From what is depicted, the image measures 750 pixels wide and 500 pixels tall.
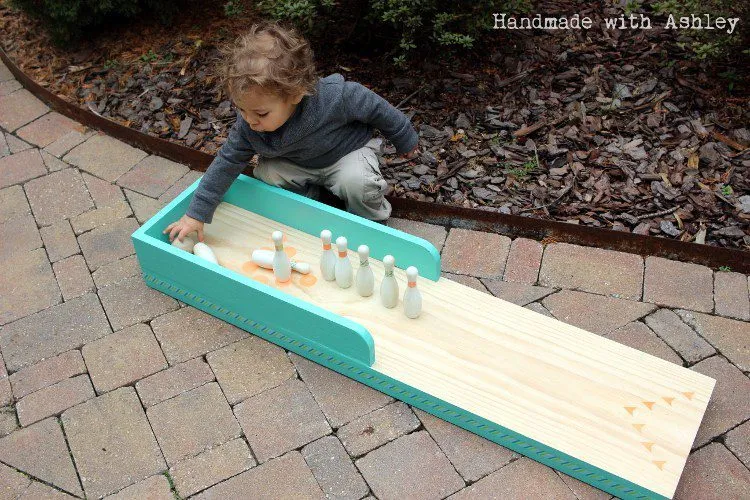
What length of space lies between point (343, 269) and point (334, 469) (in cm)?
70

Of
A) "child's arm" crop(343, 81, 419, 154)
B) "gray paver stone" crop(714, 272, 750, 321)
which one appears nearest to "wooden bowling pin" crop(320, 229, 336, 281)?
"child's arm" crop(343, 81, 419, 154)

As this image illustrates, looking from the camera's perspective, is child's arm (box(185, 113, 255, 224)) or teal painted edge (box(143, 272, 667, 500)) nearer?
teal painted edge (box(143, 272, 667, 500))

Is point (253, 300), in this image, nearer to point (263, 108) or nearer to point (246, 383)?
point (246, 383)

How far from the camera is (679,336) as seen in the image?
248 centimetres

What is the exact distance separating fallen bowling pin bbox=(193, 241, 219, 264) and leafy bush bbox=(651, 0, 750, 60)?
2251 mm

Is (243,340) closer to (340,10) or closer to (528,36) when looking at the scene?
(340,10)

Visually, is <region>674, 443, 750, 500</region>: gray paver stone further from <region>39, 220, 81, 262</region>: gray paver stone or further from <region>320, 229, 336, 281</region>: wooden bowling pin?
<region>39, 220, 81, 262</region>: gray paver stone

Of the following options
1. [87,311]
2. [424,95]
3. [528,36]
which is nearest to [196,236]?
[87,311]

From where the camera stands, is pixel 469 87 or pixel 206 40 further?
pixel 206 40

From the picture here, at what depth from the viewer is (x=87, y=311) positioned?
8.77ft

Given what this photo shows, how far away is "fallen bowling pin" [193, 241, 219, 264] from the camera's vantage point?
269cm

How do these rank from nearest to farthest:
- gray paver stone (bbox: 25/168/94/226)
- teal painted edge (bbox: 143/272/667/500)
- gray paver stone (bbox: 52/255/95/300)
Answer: teal painted edge (bbox: 143/272/667/500) → gray paver stone (bbox: 52/255/95/300) → gray paver stone (bbox: 25/168/94/226)

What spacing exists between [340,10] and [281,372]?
1.97 metres

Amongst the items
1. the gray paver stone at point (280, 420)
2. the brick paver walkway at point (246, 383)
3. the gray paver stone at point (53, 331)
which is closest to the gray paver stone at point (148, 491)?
the brick paver walkway at point (246, 383)
